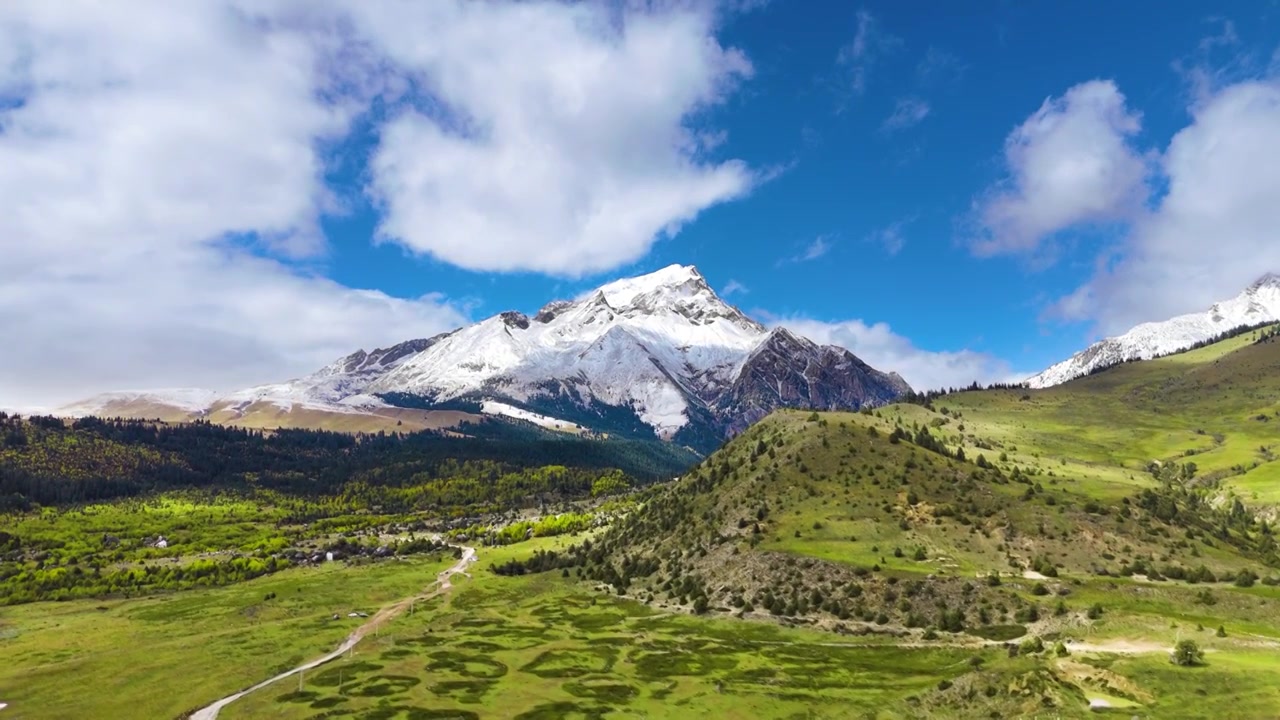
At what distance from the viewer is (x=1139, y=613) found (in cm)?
11862

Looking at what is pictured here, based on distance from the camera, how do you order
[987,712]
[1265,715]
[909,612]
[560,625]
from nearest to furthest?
[1265,715], [987,712], [909,612], [560,625]

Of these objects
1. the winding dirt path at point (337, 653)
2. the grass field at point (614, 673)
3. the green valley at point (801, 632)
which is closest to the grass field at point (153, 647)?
the green valley at point (801, 632)

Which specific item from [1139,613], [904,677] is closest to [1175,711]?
[904,677]

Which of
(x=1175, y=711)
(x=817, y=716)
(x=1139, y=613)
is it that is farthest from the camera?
(x=1139, y=613)

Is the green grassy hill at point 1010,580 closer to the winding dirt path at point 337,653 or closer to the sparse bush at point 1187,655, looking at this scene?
the sparse bush at point 1187,655

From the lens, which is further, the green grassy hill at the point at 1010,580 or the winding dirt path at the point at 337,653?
the winding dirt path at the point at 337,653

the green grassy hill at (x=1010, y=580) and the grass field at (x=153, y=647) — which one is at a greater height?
the green grassy hill at (x=1010, y=580)

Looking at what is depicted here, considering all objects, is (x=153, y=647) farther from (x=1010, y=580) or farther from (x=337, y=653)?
(x=1010, y=580)

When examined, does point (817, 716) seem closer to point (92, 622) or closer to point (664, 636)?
point (664, 636)

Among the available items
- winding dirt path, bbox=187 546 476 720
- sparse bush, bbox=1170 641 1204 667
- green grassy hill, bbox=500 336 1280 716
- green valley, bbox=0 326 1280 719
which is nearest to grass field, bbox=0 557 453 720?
A: green valley, bbox=0 326 1280 719

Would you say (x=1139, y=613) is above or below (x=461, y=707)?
Answer: above

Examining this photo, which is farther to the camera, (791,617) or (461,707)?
(791,617)

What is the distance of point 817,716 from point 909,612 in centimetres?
5192

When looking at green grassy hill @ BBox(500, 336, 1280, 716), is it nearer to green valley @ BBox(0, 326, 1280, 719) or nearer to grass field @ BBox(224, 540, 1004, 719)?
green valley @ BBox(0, 326, 1280, 719)
